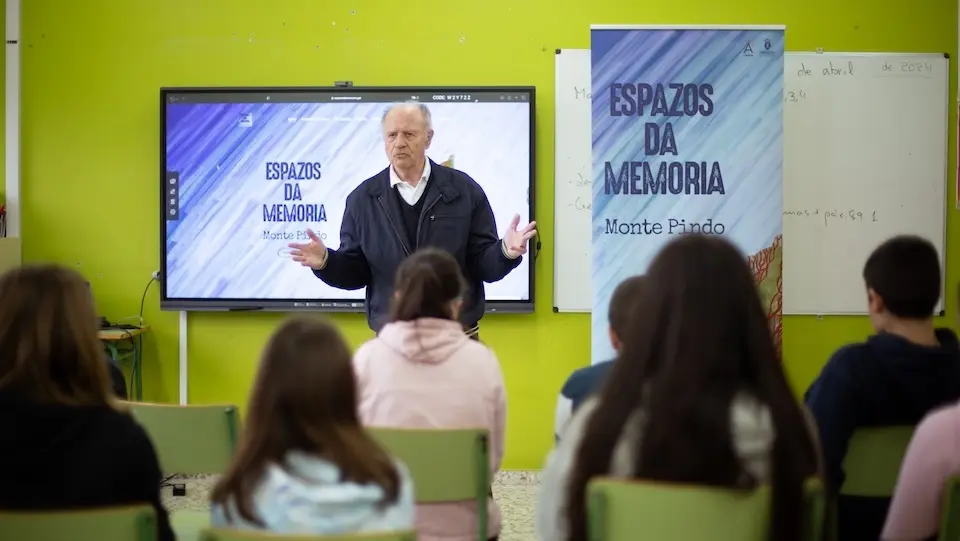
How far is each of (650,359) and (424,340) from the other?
88cm

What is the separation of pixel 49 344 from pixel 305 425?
24.9 inches

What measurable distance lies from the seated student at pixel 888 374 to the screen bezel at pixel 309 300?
2.83 metres

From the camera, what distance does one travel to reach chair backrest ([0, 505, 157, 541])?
181 centimetres

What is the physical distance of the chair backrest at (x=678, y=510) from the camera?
1780mm

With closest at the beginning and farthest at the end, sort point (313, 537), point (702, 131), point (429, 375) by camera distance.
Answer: point (313, 537), point (429, 375), point (702, 131)

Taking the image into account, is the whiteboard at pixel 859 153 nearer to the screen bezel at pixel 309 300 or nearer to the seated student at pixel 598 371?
the screen bezel at pixel 309 300

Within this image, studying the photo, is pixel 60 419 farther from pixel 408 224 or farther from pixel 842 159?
pixel 842 159

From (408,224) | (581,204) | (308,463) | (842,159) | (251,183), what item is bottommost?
(308,463)

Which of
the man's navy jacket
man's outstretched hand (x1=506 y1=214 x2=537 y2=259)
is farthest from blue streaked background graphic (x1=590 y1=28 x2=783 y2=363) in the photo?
man's outstretched hand (x1=506 y1=214 x2=537 y2=259)

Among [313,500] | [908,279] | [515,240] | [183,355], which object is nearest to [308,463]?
[313,500]

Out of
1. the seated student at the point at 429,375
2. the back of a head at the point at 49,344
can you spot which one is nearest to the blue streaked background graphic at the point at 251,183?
the seated student at the point at 429,375

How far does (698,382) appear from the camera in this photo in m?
1.78

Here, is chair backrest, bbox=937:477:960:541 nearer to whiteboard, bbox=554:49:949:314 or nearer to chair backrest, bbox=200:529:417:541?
chair backrest, bbox=200:529:417:541

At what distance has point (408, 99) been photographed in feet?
17.1
